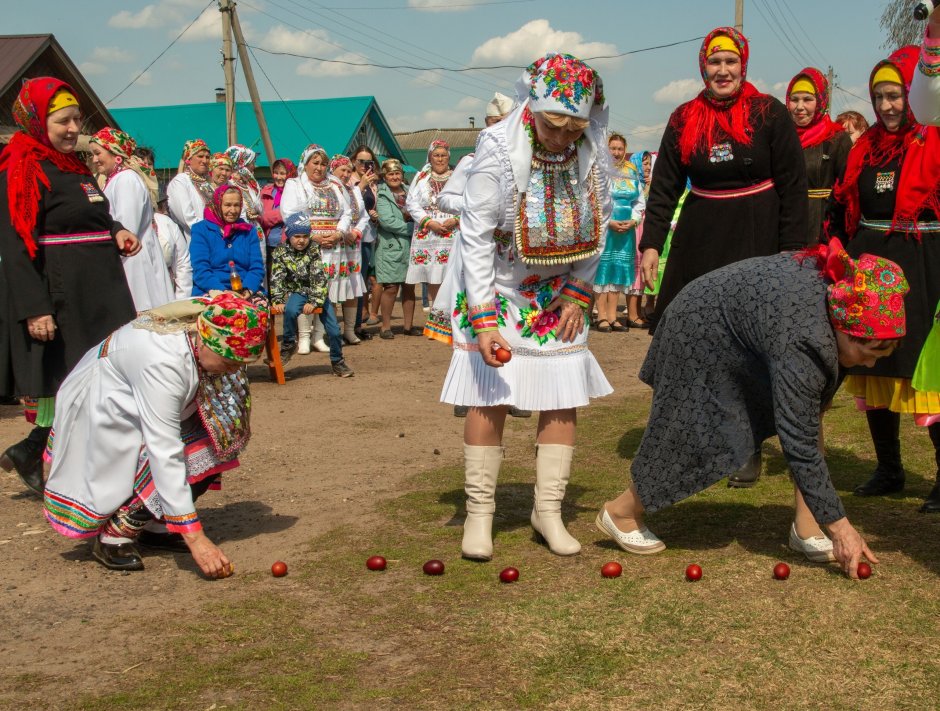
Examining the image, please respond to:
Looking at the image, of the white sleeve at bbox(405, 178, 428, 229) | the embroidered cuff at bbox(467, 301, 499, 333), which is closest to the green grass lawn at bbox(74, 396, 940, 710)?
the embroidered cuff at bbox(467, 301, 499, 333)

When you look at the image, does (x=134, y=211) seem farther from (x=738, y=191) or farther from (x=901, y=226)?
(x=901, y=226)

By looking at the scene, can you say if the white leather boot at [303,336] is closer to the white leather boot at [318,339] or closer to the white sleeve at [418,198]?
the white leather boot at [318,339]

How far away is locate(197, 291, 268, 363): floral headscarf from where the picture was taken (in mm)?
4617

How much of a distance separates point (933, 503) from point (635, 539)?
68.7 inches

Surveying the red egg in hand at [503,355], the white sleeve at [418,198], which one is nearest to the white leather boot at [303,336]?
the white sleeve at [418,198]

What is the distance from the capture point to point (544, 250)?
482 centimetres

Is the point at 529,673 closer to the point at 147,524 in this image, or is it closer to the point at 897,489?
the point at 147,524

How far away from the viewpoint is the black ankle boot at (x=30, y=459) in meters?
6.19

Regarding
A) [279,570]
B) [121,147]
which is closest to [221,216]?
[121,147]

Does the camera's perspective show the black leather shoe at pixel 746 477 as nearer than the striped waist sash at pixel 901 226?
No

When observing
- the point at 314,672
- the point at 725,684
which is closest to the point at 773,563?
the point at 725,684

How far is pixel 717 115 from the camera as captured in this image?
5750 millimetres

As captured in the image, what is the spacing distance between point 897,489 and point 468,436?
2617 millimetres

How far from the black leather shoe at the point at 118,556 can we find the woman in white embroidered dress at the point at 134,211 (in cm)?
240
